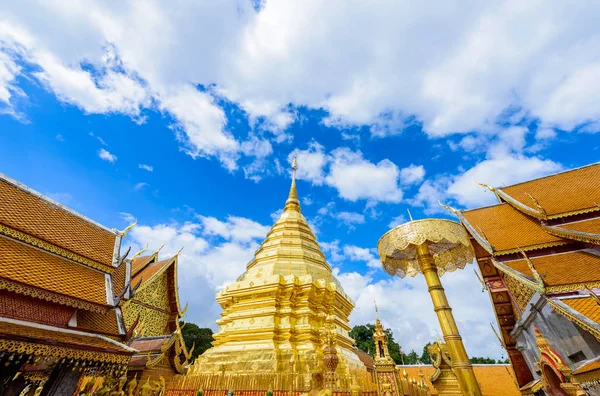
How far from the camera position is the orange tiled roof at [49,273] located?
5117 millimetres

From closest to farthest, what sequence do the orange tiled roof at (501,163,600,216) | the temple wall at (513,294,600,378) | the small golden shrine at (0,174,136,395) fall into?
the small golden shrine at (0,174,136,395)
the temple wall at (513,294,600,378)
the orange tiled roof at (501,163,600,216)

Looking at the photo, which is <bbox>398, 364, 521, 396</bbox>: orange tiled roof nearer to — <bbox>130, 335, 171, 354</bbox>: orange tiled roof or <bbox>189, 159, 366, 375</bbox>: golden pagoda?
<bbox>189, 159, 366, 375</bbox>: golden pagoda

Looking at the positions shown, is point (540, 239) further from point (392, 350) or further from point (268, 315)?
point (392, 350)

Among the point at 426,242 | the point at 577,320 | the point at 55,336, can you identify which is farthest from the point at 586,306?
the point at 55,336

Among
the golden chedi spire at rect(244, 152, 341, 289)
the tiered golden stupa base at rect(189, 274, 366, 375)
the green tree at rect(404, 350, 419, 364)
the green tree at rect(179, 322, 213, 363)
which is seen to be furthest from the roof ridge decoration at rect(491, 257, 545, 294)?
the green tree at rect(404, 350, 419, 364)

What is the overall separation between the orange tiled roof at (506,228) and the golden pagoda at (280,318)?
4.58 metres

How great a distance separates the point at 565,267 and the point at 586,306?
174cm

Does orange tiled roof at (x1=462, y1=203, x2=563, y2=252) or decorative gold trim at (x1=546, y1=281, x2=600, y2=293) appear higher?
orange tiled roof at (x1=462, y1=203, x2=563, y2=252)

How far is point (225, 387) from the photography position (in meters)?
5.80

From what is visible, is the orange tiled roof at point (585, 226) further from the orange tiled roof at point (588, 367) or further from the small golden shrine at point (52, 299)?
the small golden shrine at point (52, 299)

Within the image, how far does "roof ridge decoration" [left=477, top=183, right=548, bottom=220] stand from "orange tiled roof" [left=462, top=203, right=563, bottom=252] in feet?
0.81

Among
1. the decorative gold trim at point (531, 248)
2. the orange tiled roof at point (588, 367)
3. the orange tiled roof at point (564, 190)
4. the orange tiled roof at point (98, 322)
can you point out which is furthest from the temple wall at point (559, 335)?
the orange tiled roof at point (98, 322)

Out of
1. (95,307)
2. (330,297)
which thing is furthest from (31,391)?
(330,297)

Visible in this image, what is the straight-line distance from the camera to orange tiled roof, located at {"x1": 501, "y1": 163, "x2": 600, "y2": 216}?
326 inches
